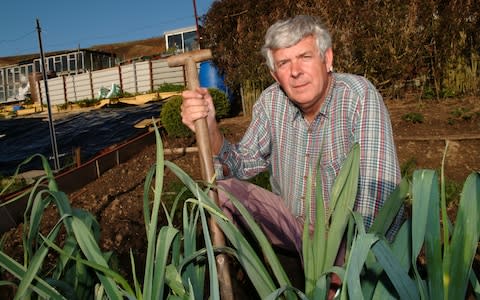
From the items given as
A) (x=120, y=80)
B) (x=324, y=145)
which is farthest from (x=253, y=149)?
(x=120, y=80)

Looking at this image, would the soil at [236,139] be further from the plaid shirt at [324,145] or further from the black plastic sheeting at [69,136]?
the black plastic sheeting at [69,136]

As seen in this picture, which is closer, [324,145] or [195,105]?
[195,105]

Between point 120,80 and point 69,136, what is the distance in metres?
13.0

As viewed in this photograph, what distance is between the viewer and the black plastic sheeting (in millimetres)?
6384

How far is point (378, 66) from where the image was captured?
5.92 metres

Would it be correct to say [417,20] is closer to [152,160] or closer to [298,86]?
[152,160]

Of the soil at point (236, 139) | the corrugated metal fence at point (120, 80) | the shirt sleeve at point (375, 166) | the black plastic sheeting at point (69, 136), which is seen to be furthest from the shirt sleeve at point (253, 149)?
the corrugated metal fence at point (120, 80)

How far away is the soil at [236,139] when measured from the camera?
291 cm

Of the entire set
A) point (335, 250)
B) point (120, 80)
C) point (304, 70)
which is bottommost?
point (335, 250)

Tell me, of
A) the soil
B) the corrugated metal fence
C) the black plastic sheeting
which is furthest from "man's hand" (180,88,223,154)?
the corrugated metal fence

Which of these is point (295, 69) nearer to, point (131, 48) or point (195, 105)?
point (195, 105)

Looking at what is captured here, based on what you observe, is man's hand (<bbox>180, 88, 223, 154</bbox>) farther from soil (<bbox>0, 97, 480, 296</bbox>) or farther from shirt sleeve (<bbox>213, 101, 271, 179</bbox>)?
soil (<bbox>0, 97, 480, 296</bbox>)

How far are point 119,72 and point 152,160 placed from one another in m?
15.9

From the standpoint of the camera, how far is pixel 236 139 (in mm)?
5691
